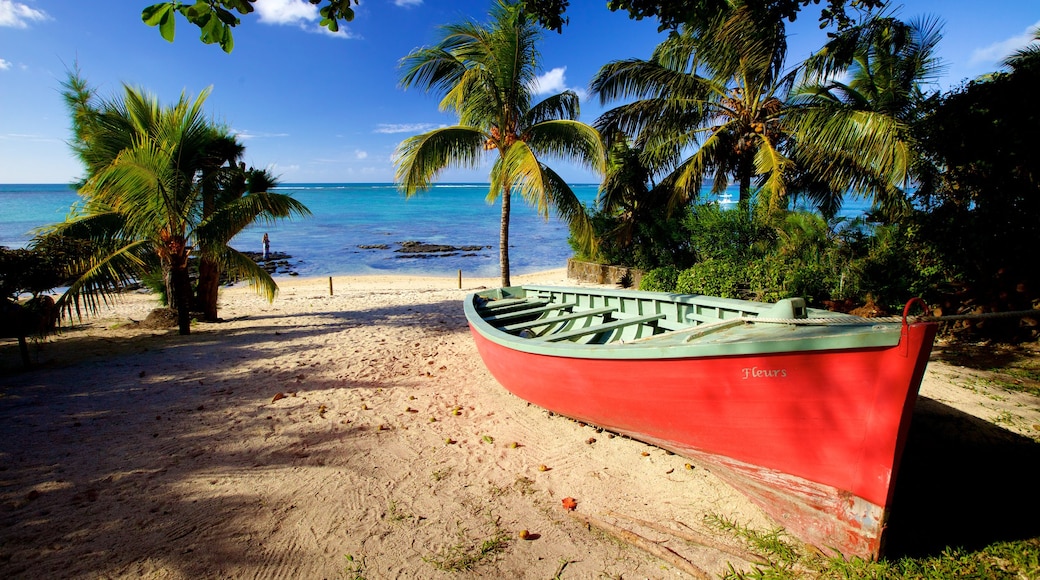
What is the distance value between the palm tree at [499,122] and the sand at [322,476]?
4186 millimetres

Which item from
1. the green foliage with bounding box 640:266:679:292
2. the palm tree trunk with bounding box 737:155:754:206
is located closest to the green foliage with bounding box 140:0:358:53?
the green foliage with bounding box 640:266:679:292

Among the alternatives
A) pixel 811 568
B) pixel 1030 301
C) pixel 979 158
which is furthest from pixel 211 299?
pixel 1030 301

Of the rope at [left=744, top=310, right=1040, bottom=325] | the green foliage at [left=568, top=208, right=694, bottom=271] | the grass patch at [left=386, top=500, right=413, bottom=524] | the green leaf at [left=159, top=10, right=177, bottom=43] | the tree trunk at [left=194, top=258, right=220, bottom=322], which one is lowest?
the grass patch at [left=386, top=500, right=413, bottom=524]

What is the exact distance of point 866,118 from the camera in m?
8.46

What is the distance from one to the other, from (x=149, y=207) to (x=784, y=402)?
32.5 ft

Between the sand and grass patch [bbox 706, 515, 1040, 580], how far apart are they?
24cm

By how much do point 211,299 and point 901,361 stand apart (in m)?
12.6

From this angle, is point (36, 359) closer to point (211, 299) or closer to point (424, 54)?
point (211, 299)

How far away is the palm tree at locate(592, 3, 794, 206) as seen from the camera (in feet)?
33.3

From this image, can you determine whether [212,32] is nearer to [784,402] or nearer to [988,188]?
[784,402]

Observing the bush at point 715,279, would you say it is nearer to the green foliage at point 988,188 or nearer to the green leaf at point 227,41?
the green foliage at point 988,188

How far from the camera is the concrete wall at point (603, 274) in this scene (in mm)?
13539

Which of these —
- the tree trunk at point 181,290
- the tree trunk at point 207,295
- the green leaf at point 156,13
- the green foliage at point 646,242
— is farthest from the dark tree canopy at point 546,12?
the tree trunk at point 207,295

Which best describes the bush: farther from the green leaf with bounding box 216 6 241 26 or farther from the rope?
the green leaf with bounding box 216 6 241 26
